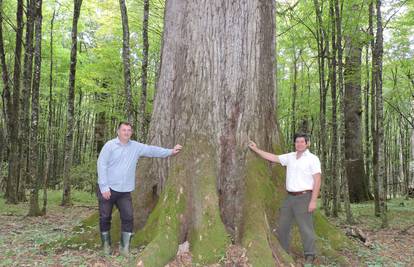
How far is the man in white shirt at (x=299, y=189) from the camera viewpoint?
17.8 feet

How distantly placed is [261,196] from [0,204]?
36.0 feet

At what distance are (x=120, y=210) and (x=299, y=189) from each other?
8.25ft

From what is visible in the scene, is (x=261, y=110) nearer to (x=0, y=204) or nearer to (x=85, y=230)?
(x=85, y=230)

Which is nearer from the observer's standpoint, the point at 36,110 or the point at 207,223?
the point at 207,223

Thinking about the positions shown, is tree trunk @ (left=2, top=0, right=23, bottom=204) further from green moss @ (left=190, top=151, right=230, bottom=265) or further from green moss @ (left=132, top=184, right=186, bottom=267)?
green moss @ (left=190, top=151, right=230, bottom=265)

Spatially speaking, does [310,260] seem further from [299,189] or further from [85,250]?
[85,250]

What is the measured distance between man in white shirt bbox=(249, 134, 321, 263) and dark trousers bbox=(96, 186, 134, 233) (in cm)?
189

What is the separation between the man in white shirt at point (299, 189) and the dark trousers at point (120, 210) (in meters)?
1.89

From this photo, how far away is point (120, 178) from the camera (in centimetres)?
547

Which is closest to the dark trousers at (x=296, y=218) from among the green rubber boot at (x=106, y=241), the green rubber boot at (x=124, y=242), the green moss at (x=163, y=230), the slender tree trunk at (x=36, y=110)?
the green moss at (x=163, y=230)

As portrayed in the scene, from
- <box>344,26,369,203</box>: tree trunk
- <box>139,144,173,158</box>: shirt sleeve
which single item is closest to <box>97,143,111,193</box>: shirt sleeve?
<box>139,144,173,158</box>: shirt sleeve

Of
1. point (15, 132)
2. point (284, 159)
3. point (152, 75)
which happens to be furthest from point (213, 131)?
point (152, 75)

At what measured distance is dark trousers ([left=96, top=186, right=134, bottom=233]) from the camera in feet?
17.8

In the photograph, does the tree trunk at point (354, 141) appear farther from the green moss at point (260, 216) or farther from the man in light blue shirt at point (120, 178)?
the man in light blue shirt at point (120, 178)
